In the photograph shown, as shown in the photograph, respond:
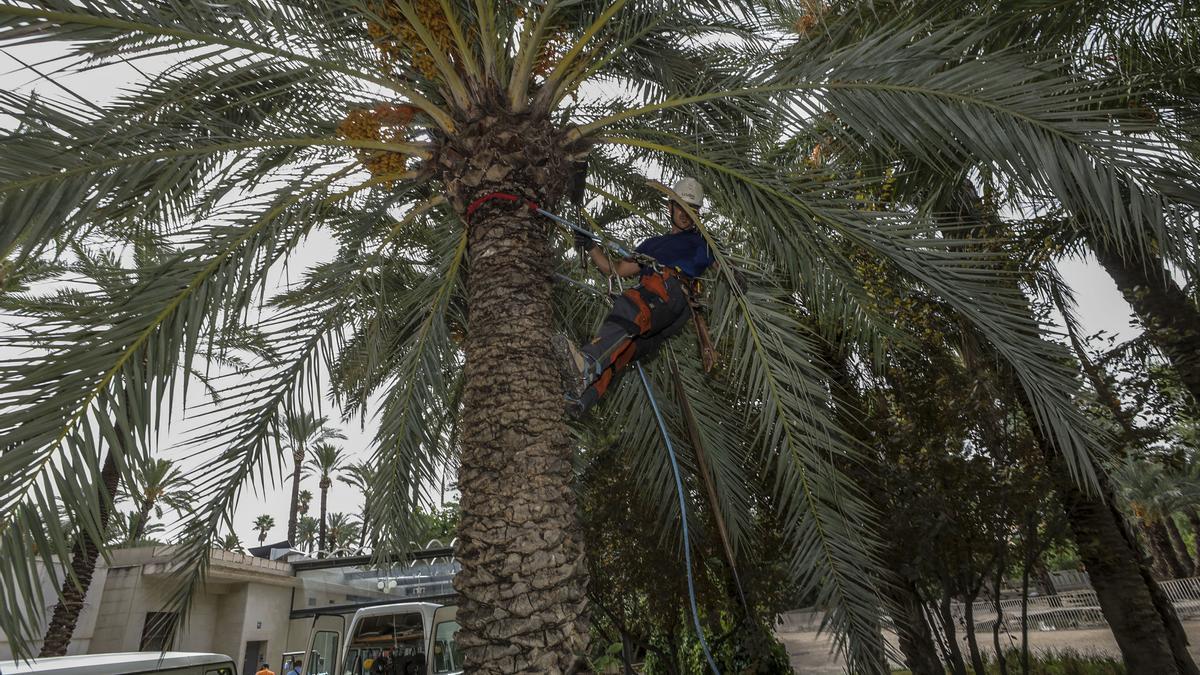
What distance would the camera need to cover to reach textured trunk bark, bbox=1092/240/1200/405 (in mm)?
Result: 7379

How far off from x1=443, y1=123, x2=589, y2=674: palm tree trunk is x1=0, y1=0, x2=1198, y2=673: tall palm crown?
14 millimetres

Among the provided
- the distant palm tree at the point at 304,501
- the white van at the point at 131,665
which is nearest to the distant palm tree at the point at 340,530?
the distant palm tree at the point at 304,501

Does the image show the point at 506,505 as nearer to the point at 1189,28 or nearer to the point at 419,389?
the point at 419,389

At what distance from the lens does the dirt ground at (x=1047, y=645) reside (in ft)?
52.4

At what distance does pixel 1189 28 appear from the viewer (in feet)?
20.9

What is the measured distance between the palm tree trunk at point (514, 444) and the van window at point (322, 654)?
8330mm

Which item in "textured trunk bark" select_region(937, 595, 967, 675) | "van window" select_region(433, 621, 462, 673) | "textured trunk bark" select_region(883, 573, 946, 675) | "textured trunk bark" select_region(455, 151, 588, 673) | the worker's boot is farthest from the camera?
"van window" select_region(433, 621, 462, 673)

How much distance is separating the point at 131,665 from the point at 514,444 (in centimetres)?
649

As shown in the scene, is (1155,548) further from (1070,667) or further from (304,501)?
(304,501)

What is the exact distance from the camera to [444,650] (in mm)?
10367

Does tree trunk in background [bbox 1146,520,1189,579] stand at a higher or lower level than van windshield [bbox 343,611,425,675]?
higher

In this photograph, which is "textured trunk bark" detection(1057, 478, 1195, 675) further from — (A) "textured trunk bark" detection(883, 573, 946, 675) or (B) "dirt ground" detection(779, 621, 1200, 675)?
(B) "dirt ground" detection(779, 621, 1200, 675)

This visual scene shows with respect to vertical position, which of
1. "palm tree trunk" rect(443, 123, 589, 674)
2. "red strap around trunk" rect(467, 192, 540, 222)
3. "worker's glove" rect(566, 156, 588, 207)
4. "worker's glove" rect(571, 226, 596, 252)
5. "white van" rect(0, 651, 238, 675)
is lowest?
"white van" rect(0, 651, 238, 675)

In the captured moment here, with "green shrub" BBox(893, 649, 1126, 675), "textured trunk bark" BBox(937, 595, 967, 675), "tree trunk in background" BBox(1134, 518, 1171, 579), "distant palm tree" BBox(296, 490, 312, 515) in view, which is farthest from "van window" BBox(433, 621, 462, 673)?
"distant palm tree" BBox(296, 490, 312, 515)
